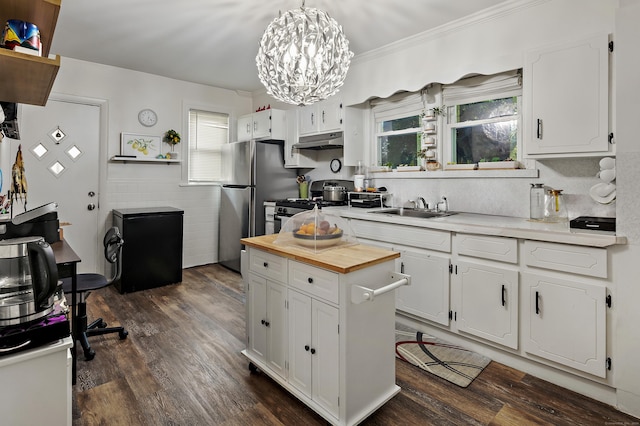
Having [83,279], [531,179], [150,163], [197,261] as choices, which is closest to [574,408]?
[531,179]

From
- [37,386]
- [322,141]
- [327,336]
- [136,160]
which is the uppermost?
[322,141]

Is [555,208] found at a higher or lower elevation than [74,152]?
lower

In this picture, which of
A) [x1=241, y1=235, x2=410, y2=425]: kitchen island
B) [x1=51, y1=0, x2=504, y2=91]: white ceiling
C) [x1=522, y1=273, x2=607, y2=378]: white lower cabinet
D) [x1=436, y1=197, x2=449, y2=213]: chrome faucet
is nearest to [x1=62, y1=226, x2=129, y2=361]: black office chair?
[x1=241, y1=235, x2=410, y2=425]: kitchen island

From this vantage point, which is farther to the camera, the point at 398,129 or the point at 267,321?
the point at 398,129

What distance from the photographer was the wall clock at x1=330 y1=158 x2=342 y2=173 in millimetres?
4375

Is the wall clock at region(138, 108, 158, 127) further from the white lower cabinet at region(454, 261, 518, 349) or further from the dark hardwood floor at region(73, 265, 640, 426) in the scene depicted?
the white lower cabinet at region(454, 261, 518, 349)

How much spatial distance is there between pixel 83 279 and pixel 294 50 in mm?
2361

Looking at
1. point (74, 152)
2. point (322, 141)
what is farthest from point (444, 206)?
point (74, 152)

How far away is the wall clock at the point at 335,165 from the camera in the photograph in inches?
172

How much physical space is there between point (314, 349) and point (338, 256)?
50 centimetres

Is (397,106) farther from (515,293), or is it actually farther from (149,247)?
(149,247)

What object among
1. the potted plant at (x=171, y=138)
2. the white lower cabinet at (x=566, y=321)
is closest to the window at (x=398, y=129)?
the white lower cabinet at (x=566, y=321)

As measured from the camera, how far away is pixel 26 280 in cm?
114

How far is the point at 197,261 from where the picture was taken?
5.10 m
